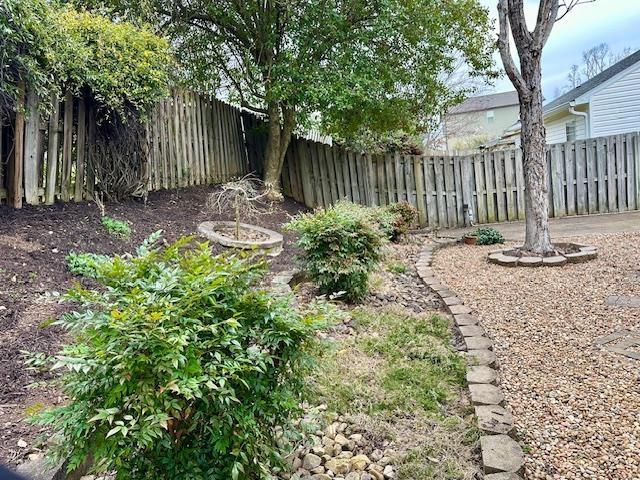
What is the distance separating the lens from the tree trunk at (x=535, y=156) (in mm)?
5234

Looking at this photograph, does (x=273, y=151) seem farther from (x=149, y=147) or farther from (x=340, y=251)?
(x=340, y=251)

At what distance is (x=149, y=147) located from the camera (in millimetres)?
5387

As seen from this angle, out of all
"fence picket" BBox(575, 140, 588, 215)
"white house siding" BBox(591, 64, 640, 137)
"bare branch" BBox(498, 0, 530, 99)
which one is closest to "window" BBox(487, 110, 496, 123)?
"white house siding" BBox(591, 64, 640, 137)

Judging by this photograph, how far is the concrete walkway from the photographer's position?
262 inches

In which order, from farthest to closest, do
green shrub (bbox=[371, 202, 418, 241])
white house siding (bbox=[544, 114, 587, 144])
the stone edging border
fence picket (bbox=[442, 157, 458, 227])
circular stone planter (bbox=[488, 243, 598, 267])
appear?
white house siding (bbox=[544, 114, 587, 144]) → fence picket (bbox=[442, 157, 458, 227]) → green shrub (bbox=[371, 202, 418, 241]) → circular stone planter (bbox=[488, 243, 598, 267]) → the stone edging border

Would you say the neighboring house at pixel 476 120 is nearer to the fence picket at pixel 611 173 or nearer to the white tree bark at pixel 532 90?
the fence picket at pixel 611 173

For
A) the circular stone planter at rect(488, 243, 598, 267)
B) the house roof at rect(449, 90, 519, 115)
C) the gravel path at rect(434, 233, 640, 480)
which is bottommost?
the gravel path at rect(434, 233, 640, 480)

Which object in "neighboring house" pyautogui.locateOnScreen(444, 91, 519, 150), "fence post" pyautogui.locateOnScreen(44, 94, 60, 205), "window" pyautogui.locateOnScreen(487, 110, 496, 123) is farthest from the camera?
"window" pyautogui.locateOnScreen(487, 110, 496, 123)

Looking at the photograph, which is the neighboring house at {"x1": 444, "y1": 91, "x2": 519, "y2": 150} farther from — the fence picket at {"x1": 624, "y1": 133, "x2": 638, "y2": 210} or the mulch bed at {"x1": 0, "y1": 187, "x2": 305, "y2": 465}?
the mulch bed at {"x1": 0, "y1": 187, "x2": 305, "y2": 465}

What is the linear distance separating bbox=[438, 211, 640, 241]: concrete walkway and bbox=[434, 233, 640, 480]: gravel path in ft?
6.29

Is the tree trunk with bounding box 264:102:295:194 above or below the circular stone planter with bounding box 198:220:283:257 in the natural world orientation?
above

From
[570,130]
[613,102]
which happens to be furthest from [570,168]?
[570,130]

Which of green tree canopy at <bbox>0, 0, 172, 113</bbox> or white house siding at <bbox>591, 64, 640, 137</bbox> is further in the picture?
white house siding at <bbox>591, 64, 640, 137</bbox>

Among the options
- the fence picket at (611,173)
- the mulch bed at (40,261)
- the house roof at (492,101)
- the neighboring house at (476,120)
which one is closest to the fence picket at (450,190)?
the fence picket at (611,173)
